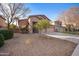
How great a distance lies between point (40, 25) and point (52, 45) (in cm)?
52

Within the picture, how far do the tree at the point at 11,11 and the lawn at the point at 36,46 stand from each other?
0.39m

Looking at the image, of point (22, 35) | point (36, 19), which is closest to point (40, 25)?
point (36, 19)

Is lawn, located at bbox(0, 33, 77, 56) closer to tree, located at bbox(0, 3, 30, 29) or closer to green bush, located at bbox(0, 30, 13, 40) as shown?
green bush, located at bbox(0, 30, 13, 40)

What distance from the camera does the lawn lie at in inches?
181

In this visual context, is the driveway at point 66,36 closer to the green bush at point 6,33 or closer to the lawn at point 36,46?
the lawn at point 36,46

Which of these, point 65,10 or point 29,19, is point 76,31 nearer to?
point 65,10

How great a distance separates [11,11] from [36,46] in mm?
960

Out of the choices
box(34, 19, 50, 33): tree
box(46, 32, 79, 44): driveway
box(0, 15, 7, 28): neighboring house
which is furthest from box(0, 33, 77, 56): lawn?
box(0, 15, 7, 28): neighboring house

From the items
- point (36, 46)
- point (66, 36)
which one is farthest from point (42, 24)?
point (66, 36)

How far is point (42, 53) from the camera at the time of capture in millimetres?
4613

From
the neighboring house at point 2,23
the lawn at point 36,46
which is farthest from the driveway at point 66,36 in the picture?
the neighboring house at point 2,23

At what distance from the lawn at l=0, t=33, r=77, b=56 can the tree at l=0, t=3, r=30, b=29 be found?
390 millimetres

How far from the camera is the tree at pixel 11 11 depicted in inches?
187

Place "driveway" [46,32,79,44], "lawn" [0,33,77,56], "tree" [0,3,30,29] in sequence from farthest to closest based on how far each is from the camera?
"driveway" [46,32,79,44] → "tree" [0,3,30,29] → "lawn" [0,33,77,56]
